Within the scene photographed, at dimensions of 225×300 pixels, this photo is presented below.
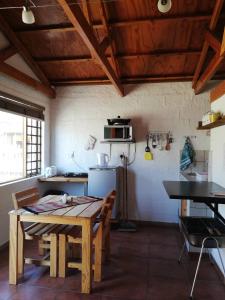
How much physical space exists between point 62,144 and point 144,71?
204 centimetres

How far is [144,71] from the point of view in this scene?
4.18 metres

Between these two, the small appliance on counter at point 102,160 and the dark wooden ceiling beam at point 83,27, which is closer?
the dark wooden ceiling beam at point 83,27

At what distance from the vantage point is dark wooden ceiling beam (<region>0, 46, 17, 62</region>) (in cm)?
316

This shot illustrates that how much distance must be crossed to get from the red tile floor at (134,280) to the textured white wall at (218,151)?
0.44 metres

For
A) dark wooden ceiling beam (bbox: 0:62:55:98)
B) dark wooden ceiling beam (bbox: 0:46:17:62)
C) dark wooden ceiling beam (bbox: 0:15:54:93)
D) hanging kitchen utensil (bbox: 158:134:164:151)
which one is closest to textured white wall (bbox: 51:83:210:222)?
hanging kitchen utensil (bbox: 158:134:164:151)

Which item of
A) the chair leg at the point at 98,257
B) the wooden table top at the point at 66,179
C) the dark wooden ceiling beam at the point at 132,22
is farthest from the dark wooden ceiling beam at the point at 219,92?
the wooden table top at the point at 66,179

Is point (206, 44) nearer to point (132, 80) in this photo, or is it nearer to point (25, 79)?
point (132, 80)

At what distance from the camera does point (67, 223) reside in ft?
7.57

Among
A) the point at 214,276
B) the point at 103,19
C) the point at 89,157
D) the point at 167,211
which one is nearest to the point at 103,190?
the point at 89,157

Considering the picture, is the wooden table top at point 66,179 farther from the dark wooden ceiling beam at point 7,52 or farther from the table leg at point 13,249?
the dark wooden ceiling beam at point 7,52

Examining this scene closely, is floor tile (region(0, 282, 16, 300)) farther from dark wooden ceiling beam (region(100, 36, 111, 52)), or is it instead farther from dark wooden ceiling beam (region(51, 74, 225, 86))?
dark wooden ceiling beam (region(51, 74, 225, 86))

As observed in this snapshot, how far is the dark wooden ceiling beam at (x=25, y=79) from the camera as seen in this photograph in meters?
3.16

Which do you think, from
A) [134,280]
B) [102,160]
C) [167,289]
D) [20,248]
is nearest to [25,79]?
[102,160]

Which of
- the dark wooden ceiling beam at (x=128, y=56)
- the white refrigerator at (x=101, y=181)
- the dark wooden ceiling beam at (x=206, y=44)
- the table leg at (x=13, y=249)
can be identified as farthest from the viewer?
the white refrigerator at (x=101, y=181)
